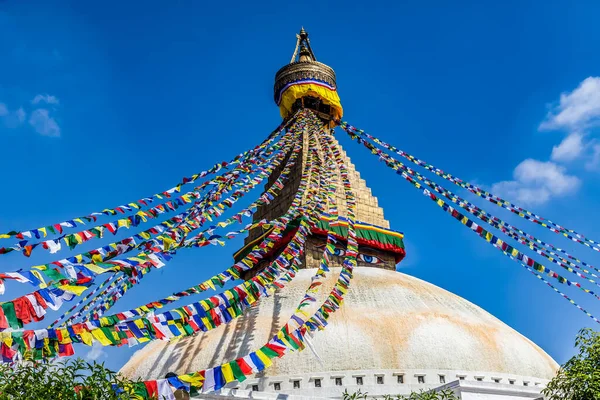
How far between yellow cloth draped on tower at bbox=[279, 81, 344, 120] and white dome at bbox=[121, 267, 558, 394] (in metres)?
9.44

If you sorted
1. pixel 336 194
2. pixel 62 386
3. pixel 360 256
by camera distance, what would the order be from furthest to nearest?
pixel 336 194, pixel 360 256, pixel 62 386

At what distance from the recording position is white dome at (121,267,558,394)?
13539mm

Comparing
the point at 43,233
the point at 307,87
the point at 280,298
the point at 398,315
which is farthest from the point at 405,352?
the point at 307,87

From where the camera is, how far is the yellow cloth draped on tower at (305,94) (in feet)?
76.5

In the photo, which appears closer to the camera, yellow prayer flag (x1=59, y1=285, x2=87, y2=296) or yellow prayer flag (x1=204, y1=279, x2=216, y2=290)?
yellow prayer flag (x1=59, y1=285, x2=87, y2=296)

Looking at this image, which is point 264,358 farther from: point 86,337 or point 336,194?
point 336,194

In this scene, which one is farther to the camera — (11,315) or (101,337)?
(101,337)

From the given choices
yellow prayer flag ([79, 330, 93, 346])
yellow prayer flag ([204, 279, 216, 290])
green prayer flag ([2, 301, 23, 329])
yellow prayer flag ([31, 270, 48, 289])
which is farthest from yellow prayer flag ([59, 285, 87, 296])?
yellow prayer flag ([204, 279, 216, 290])

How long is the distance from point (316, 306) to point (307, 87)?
11187mm

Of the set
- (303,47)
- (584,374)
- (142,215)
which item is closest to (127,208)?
(142,215)

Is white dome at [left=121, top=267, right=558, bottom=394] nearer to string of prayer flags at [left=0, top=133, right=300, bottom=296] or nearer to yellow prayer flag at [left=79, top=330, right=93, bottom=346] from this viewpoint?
string of prayer flags at [left=0, top=133, right=300, bottom=296]

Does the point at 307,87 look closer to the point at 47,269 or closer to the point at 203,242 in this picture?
the point at 203,242

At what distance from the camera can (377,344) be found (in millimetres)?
13844

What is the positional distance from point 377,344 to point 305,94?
12311 mm
